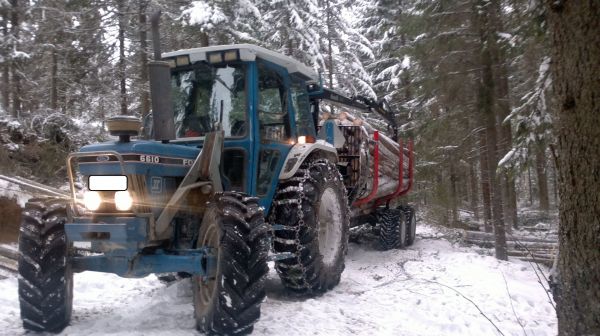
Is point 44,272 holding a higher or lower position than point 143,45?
lower

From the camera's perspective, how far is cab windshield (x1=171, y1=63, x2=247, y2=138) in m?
6.16

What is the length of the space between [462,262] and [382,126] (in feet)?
42.4

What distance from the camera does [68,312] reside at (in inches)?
196

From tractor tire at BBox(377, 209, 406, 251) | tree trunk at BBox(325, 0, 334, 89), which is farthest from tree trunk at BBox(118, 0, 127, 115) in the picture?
tractor tire at BBox(377, 209, 406, 251)

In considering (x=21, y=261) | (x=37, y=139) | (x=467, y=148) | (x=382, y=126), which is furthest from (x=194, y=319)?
(x=382, y=126)

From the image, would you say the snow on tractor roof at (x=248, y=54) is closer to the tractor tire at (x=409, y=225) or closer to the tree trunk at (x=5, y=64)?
the tractor tire at (x=409, y=225)

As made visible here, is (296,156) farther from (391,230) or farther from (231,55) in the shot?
(391,230)

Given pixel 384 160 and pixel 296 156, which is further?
pixel 384 160

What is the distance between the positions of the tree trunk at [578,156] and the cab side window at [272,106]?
3571mm

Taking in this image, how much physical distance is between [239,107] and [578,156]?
12.5 feet

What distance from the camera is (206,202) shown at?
5.32 metres

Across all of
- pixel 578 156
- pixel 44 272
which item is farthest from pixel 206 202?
pixel 578 156

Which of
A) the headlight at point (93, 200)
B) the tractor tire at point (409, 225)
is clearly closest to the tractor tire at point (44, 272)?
the headlight at point (93, 200)

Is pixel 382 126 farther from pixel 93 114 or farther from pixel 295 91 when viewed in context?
pixel 295 91
